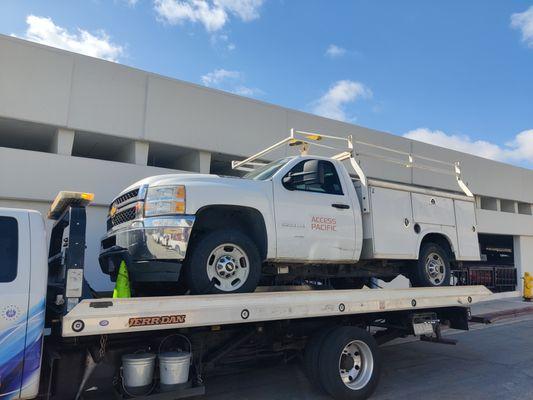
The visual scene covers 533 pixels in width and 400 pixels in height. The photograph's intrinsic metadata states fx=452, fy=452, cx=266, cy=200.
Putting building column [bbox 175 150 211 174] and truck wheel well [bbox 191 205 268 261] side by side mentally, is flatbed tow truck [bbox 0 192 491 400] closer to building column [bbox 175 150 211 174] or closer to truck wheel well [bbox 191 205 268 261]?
truck wheel well [bbox 191 205 268 261]

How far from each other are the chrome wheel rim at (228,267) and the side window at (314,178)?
45.0 inches

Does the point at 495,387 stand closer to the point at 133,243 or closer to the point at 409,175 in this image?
the point at 133,243

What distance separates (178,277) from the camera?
4723 mm

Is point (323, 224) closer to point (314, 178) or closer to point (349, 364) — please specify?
point (314, 178)

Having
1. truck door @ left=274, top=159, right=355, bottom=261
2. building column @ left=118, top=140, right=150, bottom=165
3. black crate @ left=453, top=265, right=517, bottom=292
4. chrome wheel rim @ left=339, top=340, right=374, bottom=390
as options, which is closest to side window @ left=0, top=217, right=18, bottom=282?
truck door @ left=274, top=159, right=355, bottom=261

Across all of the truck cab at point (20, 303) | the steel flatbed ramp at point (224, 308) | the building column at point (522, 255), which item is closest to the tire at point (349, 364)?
the steel flatbed ramp at point (224, 308)

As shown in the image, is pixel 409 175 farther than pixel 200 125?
Yes

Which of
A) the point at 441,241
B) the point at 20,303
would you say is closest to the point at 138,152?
the point at 441,241

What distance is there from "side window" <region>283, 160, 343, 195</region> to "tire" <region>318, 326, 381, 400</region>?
5.87 ft

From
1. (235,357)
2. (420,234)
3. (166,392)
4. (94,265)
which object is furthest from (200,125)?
(166,392)

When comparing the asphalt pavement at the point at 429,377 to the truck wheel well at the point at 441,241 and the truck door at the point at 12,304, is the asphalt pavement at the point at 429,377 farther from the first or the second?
the truck door at the point at 12,304

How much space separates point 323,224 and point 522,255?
2073 cm

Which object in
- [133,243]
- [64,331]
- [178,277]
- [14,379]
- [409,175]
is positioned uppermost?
[409,175]

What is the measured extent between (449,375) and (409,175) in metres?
11.6
